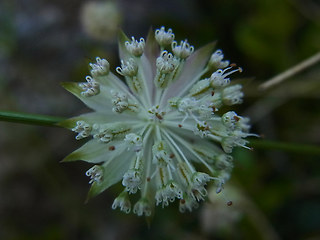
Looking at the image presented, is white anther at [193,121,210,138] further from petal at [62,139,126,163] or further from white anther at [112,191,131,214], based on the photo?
white anther at [112,191,131,214]

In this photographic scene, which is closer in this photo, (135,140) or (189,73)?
(135,140)

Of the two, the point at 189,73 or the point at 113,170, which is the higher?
the point at 189,73

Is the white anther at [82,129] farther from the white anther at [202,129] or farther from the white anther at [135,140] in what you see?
the white anther at [202,129]

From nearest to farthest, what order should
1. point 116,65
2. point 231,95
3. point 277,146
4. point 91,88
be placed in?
point 91,88, point 231,95, point 277,146, point 116,65

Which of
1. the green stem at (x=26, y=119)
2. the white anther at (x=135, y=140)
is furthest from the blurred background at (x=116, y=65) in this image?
the green stem at (x=26, y=119)

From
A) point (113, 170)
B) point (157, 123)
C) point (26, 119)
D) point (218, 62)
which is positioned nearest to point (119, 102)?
point (157, 123)

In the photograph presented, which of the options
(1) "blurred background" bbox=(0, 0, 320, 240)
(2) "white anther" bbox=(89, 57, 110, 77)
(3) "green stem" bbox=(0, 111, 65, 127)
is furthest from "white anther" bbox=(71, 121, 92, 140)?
(1) "blurred background" bbox=(0, 0, 320, 240)

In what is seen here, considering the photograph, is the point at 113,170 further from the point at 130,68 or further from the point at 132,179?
→ the point at 130,68
